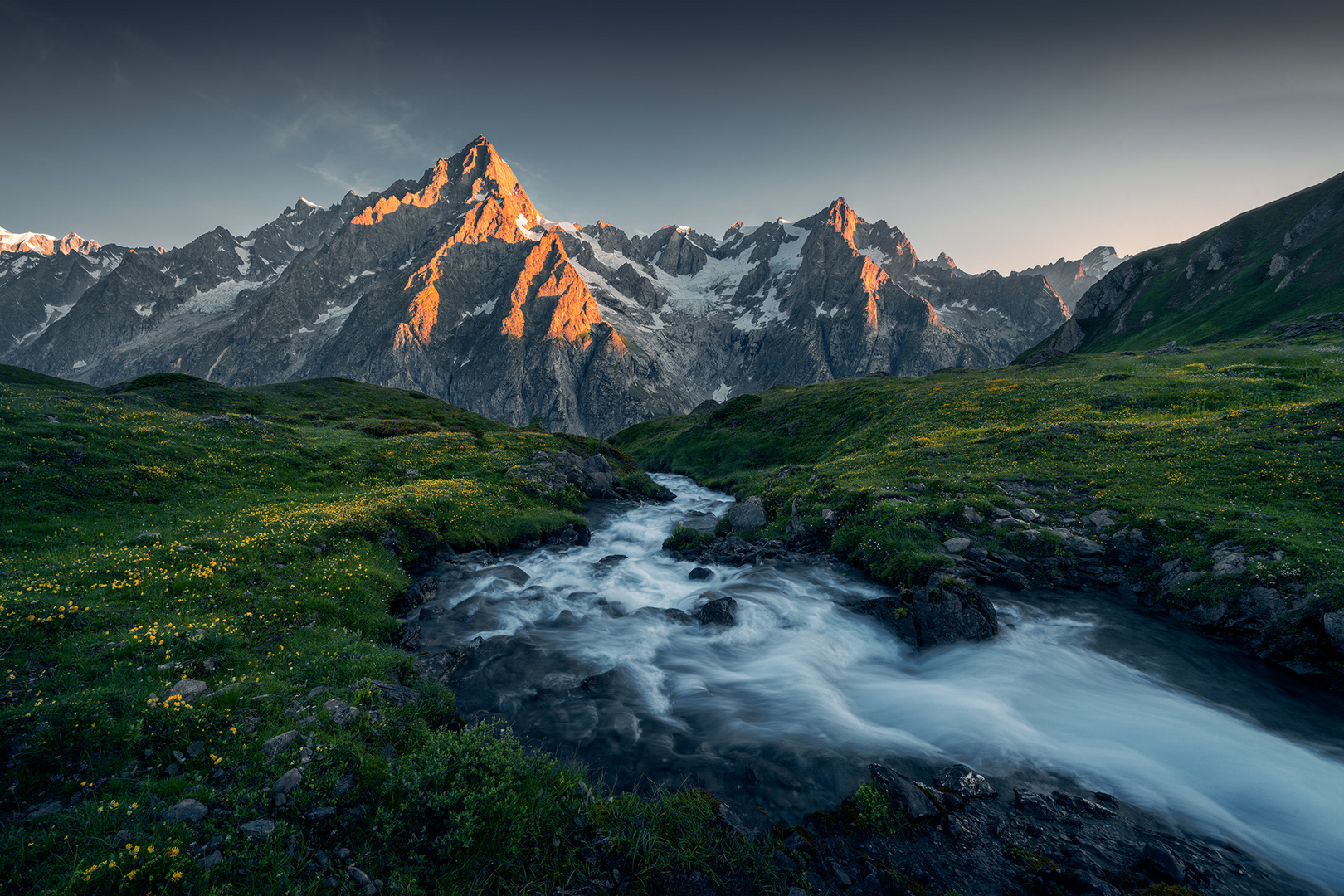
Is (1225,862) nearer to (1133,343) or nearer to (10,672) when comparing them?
(10,672)

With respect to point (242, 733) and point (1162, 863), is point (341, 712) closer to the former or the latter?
point (242, 733)

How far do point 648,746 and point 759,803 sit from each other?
315 centimetres

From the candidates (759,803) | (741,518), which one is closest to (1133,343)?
(741,518)

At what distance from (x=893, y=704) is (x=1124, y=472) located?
66.2 feet

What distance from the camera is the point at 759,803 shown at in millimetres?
9930

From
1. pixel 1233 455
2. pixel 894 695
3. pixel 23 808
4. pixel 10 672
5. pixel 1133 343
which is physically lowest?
pixel 894 695

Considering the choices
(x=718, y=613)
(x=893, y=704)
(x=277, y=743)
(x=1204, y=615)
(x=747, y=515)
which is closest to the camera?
(x=277, y=743)

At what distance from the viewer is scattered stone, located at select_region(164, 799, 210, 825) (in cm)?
703

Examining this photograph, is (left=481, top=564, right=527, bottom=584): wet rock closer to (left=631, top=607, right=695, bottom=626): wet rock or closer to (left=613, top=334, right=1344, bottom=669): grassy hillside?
(left=631, top=607, right=695, bottom=626): wet rock

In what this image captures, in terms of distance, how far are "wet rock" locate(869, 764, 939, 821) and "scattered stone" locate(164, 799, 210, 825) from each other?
1117 cm

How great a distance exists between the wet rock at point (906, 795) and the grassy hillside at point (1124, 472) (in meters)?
11.0

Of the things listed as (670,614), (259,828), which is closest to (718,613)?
(670,614)

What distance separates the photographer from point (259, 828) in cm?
705

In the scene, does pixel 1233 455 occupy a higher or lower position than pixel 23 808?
higher
